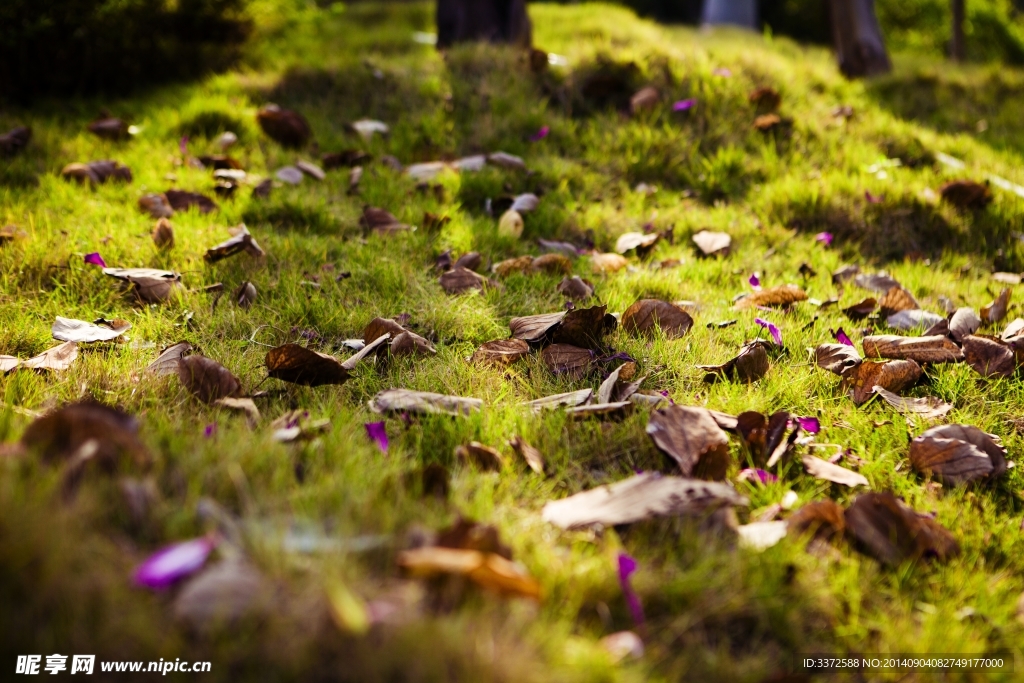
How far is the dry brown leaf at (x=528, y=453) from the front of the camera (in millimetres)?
1504

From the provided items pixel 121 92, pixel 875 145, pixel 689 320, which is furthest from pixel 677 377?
pixel 121 92

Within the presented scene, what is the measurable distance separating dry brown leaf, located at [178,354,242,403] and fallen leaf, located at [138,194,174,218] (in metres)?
1.48

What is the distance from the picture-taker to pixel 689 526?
4.17 ft

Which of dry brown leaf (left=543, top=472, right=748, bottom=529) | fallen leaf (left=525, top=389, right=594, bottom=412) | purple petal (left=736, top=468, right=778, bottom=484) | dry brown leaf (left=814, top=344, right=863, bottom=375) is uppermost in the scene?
dry brown leaf (left=543, top=472, right=748, bottom=529)

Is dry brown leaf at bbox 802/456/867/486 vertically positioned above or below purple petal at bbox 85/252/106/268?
below

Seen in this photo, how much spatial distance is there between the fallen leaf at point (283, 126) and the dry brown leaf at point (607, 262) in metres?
1.81

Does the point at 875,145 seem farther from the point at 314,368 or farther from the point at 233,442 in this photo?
the point at 233,442

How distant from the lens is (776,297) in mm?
2521

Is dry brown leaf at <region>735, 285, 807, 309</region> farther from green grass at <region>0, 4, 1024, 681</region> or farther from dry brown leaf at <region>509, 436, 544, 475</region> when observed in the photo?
dry brown leaf at <region>509, 436, 544, 475</region>

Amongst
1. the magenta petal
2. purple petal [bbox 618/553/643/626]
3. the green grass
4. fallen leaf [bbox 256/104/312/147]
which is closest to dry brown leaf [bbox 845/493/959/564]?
the green grass

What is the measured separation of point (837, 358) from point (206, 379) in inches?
64.2

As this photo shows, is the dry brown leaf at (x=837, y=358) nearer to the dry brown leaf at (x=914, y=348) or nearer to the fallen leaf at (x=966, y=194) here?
the dry brown leaf at (x=914, y=348)

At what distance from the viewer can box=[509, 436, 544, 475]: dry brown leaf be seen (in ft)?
4.93

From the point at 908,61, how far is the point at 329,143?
511cm
